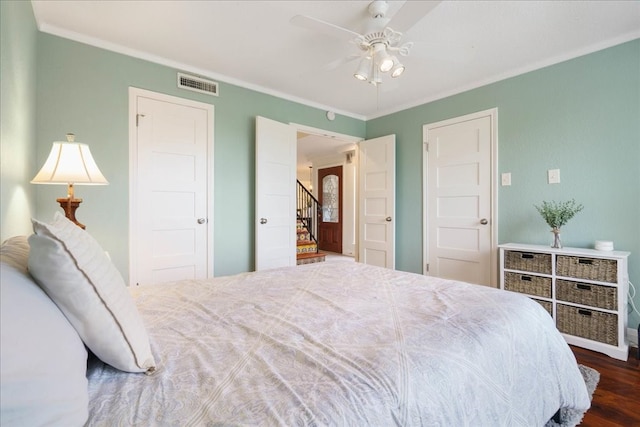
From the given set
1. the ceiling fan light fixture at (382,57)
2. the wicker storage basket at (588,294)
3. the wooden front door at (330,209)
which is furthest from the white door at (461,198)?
the wooden front door at (330,209)

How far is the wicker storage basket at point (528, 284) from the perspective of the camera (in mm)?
2533

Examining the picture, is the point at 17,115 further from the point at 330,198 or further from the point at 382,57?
the point at 330,198

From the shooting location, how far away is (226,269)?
3189 millimetres

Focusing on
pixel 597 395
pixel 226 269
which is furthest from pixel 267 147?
pixel 597 395

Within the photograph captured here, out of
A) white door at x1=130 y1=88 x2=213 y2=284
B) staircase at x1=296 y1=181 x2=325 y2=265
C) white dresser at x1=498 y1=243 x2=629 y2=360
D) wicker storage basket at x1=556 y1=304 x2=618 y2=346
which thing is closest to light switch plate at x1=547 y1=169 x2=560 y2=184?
white dresser at x1=498 y1=243 x2=629 y2=360

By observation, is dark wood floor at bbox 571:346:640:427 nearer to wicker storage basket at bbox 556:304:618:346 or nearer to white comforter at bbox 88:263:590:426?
wicker storage basket at bbox 556:304:618:346

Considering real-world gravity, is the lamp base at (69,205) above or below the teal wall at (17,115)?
below

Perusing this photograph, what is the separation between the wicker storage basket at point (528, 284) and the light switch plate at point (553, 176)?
0.91m

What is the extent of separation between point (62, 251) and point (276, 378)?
0.58 m

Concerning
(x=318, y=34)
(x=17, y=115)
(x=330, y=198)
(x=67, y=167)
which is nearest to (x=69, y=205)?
(x=67, y=167)

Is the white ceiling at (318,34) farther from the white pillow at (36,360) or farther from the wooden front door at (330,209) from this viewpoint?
the wooden front door at (330,209)

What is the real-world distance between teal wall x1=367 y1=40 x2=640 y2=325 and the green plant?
6 centimetres

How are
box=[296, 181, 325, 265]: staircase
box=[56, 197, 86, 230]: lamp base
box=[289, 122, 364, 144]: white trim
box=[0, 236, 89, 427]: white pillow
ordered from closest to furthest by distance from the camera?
box=[0, 236, 89, 427]: white pillow
box=[56, 197, 86, 230]: lamp base
box=[289, 122, 364, 144]: white trim
box=[296, 181, 325, 265]: staircase

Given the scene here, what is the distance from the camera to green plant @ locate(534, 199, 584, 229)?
8.43ft
